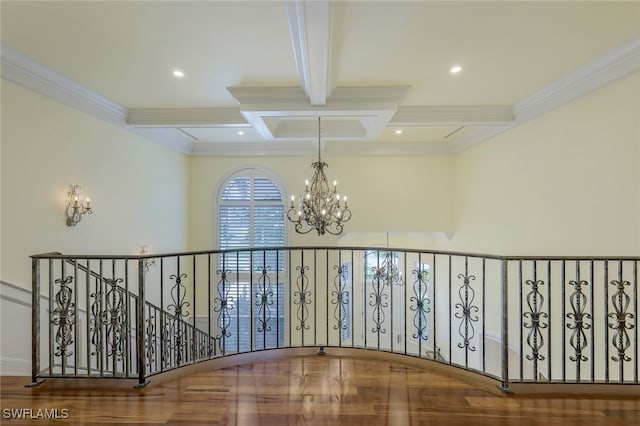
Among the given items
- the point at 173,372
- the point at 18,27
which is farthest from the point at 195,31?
the point at 173,372

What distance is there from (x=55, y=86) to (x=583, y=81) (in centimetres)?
592

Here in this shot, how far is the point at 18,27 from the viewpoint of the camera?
2.55m

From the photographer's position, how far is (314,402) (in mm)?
2260

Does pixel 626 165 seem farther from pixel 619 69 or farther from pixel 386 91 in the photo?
pixel 386 91

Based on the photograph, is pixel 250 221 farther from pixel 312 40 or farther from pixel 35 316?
pixel 312 40

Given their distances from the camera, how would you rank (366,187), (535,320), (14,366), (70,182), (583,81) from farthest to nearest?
1. (366,187)
2. (70,182)
3. (583,81)
4. (14,366)
5. (535,320)

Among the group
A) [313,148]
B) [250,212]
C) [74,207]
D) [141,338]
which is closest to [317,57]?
[141,338]

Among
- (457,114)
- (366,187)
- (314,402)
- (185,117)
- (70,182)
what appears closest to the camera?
(314,402)

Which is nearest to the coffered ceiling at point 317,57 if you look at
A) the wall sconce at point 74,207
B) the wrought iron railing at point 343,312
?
the wall sconce at point 74,207

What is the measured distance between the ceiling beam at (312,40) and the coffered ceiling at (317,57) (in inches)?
0.5

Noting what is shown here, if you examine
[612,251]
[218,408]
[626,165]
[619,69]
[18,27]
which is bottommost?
[218,408]

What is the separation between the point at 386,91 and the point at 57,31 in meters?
3.32

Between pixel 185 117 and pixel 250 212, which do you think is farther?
pixel 250 212

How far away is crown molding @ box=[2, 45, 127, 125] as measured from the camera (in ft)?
9.60
